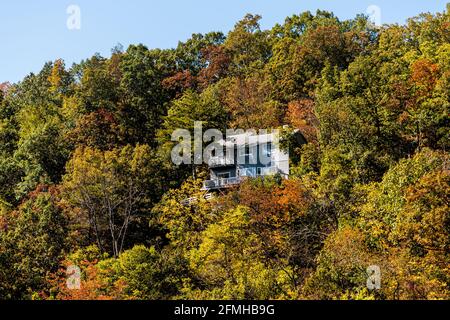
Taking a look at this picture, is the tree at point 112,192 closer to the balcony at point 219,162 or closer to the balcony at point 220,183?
the balcony at point 220,183

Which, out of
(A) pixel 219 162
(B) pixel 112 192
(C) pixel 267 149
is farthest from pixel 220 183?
(B) pixel 112 192

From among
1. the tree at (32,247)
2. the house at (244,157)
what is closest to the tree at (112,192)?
the tree at (32,247)

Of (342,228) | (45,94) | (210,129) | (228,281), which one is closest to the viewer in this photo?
(228,281)

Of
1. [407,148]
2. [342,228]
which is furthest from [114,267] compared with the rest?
[407,148]

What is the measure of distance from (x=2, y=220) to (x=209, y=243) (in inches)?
666

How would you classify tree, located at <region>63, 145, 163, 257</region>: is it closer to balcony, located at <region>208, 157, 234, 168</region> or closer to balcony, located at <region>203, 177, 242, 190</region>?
balcony, located at <region>203, 177, 242, 190</region>

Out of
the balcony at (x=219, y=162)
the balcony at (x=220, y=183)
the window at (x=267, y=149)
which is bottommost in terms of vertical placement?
the balcony at (x=220, y=183)

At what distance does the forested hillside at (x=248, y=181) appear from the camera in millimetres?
25672

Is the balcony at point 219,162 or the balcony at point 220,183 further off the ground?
the balcony at point 219,162

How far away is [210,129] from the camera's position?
4844cm

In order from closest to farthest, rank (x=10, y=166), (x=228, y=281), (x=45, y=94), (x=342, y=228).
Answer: (x=228, y=281) < (x=342, y=228) < (x=10, y=166) < (x=45, y=94)

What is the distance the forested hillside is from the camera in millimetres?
25672

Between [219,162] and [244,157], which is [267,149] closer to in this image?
[244,157]
